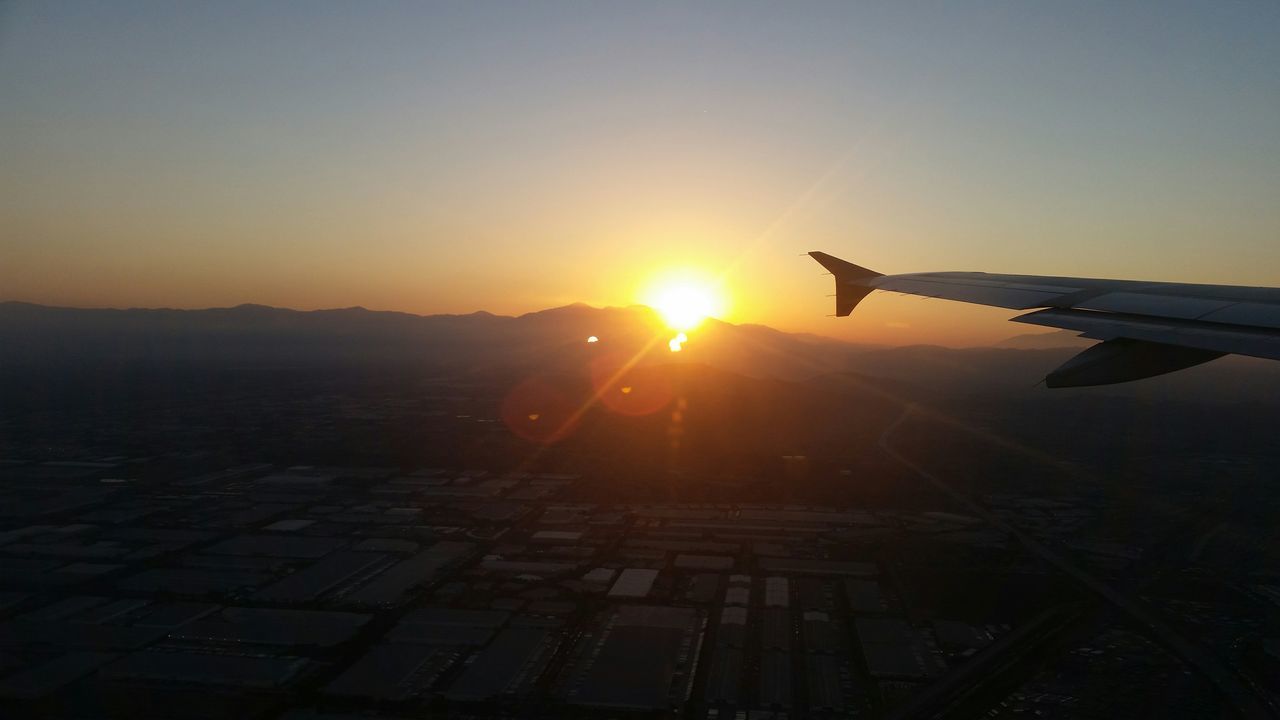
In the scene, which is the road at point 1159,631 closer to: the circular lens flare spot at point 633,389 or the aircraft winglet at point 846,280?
the aircraft winglet at point 846,280

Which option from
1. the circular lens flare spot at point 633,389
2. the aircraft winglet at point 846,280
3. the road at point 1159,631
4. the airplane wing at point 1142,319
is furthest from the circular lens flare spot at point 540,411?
the airplane wing at point 1142,319

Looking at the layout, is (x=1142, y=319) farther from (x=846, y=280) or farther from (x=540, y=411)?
(x=540, y=411)

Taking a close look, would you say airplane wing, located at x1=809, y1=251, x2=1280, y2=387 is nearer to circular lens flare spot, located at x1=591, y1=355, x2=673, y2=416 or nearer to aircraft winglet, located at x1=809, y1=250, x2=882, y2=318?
aircraft winglet, located at x1=809, y1=250, x2=882, y2=318

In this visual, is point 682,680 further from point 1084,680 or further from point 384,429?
point 384,429

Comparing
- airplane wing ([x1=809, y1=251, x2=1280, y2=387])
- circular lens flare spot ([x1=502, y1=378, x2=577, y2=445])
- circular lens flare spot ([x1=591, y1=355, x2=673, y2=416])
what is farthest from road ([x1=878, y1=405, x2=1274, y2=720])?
circular lens flare spot ([x1=591, y1=355, x2=673, y2=416])

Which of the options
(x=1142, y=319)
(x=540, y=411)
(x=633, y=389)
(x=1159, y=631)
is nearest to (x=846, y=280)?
(x=1142, y=319)

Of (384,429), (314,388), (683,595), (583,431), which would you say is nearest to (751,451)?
(583,431)

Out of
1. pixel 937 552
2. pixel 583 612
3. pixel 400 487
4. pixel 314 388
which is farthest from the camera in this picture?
pixel 314 388
